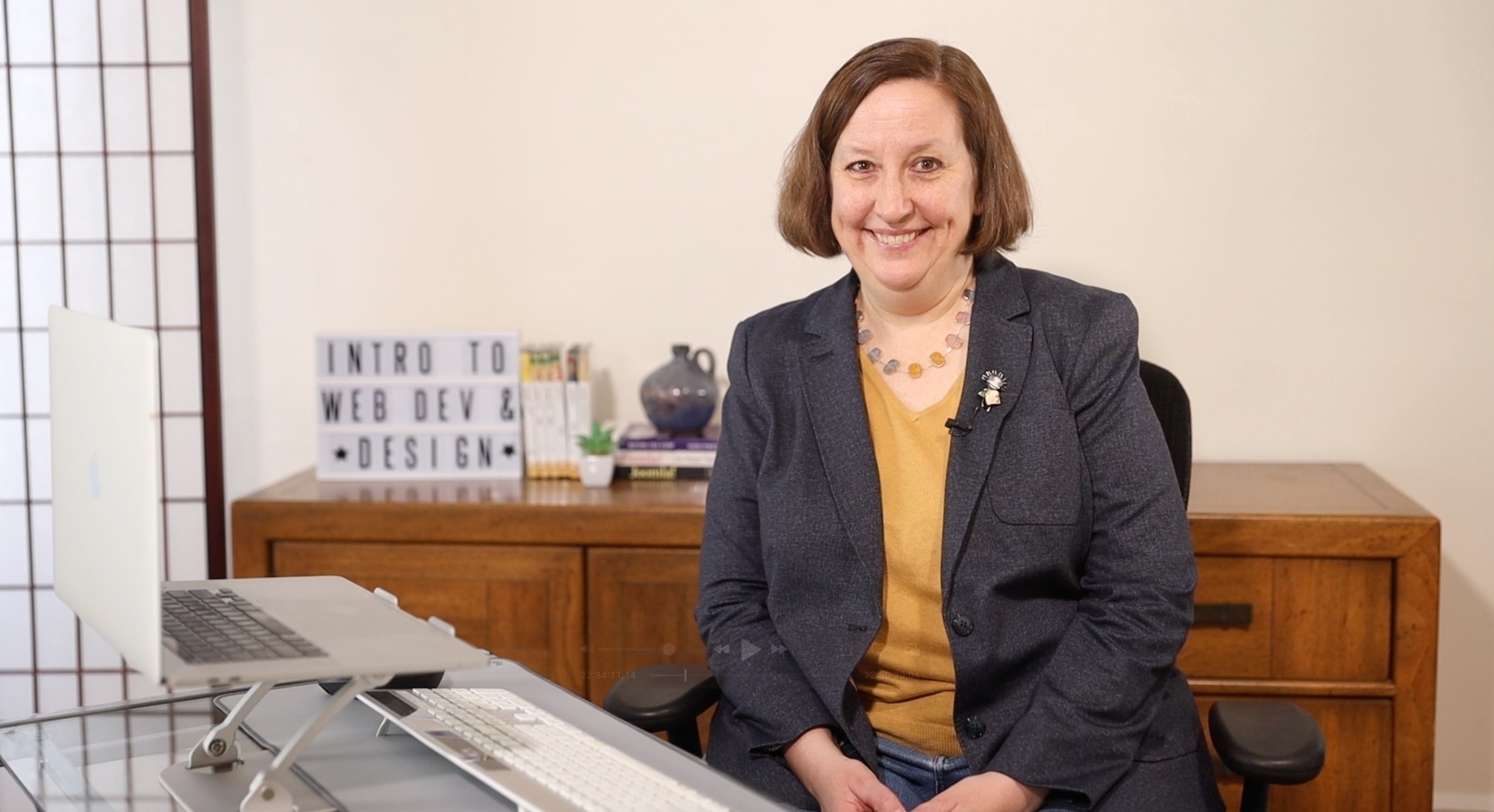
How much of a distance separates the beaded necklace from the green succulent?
3.08 ft

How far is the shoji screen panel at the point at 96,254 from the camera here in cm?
304

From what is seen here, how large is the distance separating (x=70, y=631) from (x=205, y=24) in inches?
55.8

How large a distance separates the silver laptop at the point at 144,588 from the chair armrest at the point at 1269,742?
0.87 meters

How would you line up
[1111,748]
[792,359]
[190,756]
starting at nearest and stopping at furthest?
[190,756], [1111,748], [792,359]

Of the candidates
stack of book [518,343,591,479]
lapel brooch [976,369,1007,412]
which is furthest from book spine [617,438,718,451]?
lapel brooch [976,369,1007,412]

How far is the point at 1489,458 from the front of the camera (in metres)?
2.87

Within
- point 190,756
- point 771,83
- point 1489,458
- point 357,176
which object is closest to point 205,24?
point 357,176

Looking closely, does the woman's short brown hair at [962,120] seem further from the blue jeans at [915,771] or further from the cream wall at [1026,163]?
the cream wall at [1026,163]

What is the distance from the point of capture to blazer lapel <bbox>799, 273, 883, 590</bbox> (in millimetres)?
1769

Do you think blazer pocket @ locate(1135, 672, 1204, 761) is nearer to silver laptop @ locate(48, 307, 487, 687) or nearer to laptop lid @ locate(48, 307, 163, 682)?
silver laptop @ locate(48, 307, 487, 687)

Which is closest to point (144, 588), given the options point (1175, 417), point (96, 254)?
point (1175, 417)

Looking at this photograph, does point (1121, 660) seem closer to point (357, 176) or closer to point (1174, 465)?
point (1174, 465)

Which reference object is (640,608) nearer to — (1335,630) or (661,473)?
(661,473)

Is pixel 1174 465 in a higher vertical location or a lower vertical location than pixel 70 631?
higher
